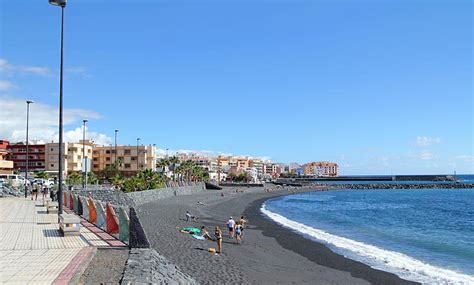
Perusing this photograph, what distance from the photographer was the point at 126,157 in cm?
11156

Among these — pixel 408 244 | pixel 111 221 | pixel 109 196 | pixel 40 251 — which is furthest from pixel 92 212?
pixel 408 244

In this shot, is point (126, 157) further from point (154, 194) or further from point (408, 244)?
point (408, 244)

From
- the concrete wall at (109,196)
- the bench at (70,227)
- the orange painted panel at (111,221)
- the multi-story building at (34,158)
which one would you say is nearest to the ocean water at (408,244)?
the orange painted panel at (111,221)

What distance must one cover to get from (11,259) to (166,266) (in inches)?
162

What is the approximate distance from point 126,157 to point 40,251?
100702 millimetres

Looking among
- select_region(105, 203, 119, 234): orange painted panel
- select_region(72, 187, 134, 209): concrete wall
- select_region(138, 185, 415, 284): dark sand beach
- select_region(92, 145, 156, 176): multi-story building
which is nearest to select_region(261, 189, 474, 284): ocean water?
select_region(138, 185, 415, 284): dark sand beach

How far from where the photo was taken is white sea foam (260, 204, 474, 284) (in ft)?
61.9

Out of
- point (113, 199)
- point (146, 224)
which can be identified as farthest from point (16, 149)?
point (146, 224)

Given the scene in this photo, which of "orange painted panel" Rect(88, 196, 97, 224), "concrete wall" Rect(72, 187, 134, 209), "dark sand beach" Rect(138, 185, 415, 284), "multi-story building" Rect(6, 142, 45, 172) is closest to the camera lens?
"dark sand beach" Rect(138, 185, 415, 284)

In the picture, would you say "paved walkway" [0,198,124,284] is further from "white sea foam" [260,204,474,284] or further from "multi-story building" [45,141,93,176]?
"multi-story building" [45,141,93,176]

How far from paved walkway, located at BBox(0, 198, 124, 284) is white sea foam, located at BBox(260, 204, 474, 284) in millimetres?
12850

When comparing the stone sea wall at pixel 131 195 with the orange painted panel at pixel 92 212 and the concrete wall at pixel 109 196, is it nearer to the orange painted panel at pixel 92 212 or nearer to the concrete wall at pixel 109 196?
the concrete wall at pixel 109 196

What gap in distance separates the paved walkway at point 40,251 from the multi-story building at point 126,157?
91315 mm

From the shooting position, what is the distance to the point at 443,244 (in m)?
30.0
